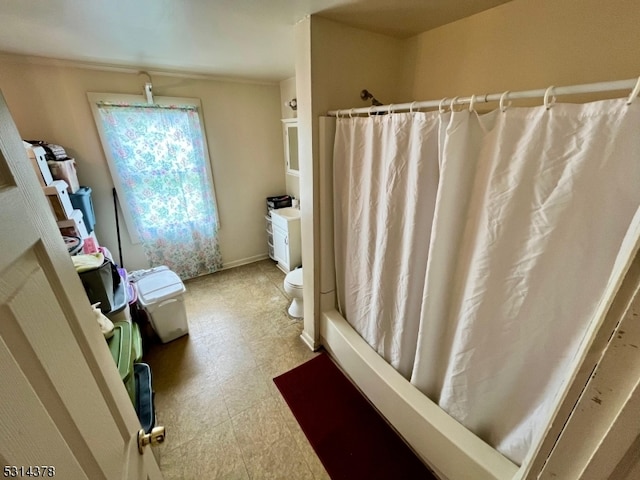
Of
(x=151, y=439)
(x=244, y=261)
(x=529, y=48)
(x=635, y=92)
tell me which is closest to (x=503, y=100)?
(x=635, y=92)

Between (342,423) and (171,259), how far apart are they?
2.42 metres

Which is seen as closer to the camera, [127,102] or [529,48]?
[529,48]

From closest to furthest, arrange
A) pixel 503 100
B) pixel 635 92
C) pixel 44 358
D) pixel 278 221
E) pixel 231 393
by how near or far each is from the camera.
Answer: pixel 44 358 → pixel 635 92 → pixel 503 100 → pixel 231 393 → pixel 278 221

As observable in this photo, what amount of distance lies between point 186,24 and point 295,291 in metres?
1.92

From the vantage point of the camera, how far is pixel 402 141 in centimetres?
118

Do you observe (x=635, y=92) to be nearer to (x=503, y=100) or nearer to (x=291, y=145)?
(x=503, y=100)

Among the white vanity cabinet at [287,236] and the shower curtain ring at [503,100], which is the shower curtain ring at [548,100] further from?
the white vanity cabinet at [287,236]

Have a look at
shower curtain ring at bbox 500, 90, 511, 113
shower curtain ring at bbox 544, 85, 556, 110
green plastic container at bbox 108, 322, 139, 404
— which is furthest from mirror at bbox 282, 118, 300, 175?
shower curtain ring at bbox 544, 85, 556, 110

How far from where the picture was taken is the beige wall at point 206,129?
6.53ft

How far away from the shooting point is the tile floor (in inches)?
52.0

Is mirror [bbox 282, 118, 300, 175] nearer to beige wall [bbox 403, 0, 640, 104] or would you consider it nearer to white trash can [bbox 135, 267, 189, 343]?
beige wall [bbox 403, 0, 640, 104]

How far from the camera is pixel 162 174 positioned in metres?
2.55

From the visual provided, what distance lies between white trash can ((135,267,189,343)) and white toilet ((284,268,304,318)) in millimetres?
854

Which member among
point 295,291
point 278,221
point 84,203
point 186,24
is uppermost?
point 186,24
